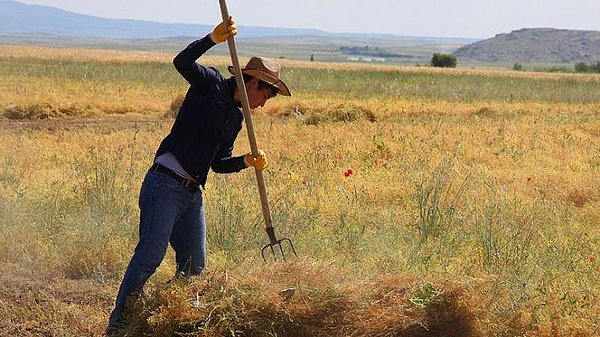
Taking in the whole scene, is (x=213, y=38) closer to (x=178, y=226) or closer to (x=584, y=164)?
(x=178, y=226)

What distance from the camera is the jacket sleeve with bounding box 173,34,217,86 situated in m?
3.53

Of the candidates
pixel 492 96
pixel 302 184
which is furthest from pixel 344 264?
pixel 492 96

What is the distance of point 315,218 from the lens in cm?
608

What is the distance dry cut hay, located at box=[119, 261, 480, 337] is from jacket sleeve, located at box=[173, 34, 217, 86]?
971 mm

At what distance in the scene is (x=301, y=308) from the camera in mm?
3725

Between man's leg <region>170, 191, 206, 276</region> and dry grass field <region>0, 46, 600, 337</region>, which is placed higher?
man's leg <region>170, 191, 206, 276</region>

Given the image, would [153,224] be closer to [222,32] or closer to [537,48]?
[222,32]

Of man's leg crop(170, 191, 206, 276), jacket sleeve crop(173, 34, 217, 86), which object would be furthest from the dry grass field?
jacket sleeve crop(173, 34, 217, 86)

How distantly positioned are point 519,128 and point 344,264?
908 centimetres

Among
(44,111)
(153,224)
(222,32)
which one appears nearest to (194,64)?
(222,32)

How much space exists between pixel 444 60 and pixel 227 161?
244 feet

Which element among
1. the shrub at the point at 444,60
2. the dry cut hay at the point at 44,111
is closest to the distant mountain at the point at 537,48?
the shrub at the point at 444,60

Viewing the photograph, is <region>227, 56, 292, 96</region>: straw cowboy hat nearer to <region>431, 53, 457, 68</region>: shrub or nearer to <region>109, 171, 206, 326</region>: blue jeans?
<region>109, 171, 206, 326</region>: blue jeans

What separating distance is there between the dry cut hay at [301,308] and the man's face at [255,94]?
86 centimetres
